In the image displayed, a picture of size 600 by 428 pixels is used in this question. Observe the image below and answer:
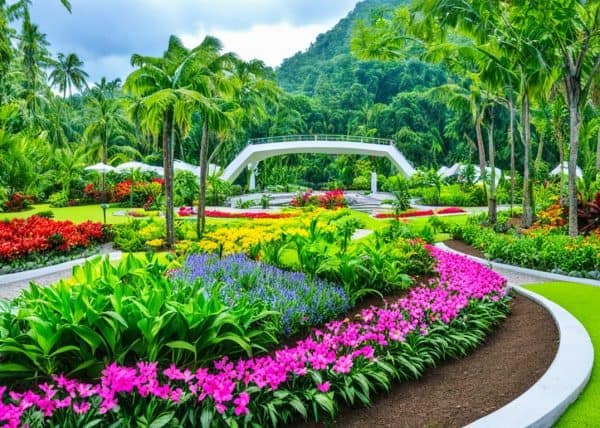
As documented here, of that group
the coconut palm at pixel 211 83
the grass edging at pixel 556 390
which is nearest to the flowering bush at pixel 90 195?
the coconut palm at pixel 211 83

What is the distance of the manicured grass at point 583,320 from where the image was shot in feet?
9.51

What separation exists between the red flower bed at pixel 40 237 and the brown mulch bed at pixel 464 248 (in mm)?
8162

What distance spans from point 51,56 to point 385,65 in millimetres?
33573

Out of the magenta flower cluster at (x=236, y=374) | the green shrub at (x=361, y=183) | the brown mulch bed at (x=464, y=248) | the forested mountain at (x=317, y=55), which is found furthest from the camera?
the forested mountain at (x=317, y=55)

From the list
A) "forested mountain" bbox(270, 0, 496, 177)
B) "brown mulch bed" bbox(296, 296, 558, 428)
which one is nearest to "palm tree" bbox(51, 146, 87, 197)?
"forested mountain" bbox(270, 0, 496, 177)

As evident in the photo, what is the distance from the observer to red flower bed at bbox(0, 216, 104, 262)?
8.73 metres

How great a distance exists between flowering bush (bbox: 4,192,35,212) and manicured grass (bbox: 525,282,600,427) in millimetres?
22671

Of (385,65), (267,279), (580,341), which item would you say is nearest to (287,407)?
(267,279)

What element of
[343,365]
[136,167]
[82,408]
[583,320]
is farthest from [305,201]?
[82,408]

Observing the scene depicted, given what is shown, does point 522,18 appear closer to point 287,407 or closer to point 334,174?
point 287,407

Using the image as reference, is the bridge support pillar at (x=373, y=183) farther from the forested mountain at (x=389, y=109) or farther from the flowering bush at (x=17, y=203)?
the flowering bush at (x=17, y=203)

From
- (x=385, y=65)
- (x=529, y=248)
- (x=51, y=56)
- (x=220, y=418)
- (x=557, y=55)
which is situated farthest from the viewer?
(x=385, y=65)

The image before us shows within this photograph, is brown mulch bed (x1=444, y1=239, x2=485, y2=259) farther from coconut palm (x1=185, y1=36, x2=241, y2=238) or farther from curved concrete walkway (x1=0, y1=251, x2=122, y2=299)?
curved concrete walkway (x1=0, y1=251, x2=122, y2=299)

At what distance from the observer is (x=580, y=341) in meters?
3.96
